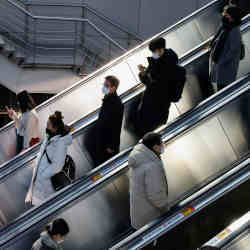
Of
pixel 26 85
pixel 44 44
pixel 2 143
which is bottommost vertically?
pixel 2 143

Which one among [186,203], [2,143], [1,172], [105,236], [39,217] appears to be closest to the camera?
[186,203]

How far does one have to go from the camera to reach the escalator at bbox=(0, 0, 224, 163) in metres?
9.09

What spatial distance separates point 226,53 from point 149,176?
2454mm

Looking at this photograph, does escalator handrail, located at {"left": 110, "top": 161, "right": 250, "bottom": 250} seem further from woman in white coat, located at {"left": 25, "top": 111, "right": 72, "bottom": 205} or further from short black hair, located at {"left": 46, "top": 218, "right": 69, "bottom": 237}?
woman in white coat, located at {"left": 25, "top": 111, "right": 72, "bottom": 205}

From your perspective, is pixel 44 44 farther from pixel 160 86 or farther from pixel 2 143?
pixel 160 86

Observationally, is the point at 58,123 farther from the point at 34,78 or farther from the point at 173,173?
the point at 34,78

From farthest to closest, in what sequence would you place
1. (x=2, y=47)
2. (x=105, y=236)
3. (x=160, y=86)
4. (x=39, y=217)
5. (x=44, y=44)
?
(x=44, y=44) < (x=2, y=47) < (x=160, y=86) < (x=105, y=236) < (x=39, y=217)

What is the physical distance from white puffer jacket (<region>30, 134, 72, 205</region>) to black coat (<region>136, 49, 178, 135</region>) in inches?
44.1

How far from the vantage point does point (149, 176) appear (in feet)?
18.5

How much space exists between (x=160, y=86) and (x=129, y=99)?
0.97 metres

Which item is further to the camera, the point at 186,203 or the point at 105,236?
the point at 105,236

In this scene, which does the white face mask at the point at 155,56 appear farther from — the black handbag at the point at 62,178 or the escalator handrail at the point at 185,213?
the escalator handrail at the point at 185,213

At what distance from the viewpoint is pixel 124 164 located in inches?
250

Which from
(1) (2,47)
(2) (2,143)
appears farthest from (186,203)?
(1) (2,47)
